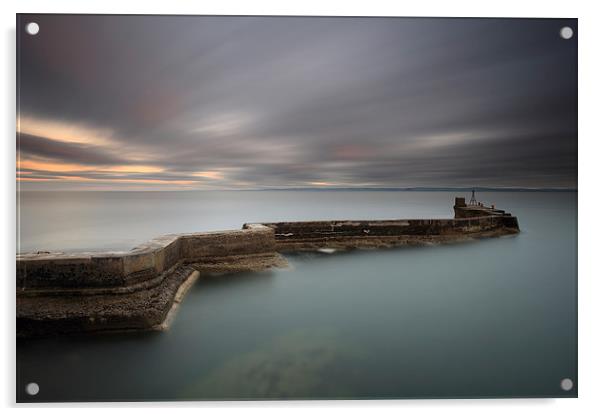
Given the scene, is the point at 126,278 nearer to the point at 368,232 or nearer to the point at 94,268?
the point at 94,268

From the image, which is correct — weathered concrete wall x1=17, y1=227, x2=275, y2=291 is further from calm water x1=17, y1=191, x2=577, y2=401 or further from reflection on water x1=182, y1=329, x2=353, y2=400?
reflection on water x1=182, y1=329, x2=353, y2=400

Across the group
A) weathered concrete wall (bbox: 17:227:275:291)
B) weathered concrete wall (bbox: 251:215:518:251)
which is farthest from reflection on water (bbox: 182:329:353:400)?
weathered concrete wall (bbox: 251:215:518:251)

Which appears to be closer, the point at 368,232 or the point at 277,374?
the point at 277,374

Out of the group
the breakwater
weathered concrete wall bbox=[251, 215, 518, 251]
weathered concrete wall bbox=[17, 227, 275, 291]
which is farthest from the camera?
weathered concrete wall bbox=[251, 215, 518, 251]

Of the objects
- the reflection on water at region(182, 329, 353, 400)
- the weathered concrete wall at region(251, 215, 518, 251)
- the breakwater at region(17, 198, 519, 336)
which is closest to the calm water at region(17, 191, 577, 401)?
the reflection on water at region(182, 329, 353, 400)

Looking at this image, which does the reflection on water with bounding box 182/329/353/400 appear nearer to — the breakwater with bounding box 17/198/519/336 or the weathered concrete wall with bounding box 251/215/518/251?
the breakwater with bounding box 17/198/519/336

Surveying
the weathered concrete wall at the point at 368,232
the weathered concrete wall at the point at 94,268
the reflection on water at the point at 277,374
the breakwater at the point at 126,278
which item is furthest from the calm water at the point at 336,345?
the weathered concrete wall at the point at 368,232

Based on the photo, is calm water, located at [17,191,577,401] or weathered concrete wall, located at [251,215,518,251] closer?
calm water, located at [17,191,577,401]

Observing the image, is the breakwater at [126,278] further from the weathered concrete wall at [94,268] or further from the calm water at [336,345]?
the calm water at [336,345]

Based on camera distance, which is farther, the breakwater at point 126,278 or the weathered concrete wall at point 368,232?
the weathered concrete wall at point 368,232

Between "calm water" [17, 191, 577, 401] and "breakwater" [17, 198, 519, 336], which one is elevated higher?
"breakwater" [17, 198, 519, 336]

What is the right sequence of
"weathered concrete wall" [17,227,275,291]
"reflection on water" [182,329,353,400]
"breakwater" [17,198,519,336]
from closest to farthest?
"reflection on water" [182,329,353,400]
"breakwater" [17,198,519,336]
"weathered concrete wall" [17,227,275,291]

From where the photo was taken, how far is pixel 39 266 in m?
3.61

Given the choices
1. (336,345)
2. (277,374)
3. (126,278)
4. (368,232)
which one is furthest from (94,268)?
(368,232)
